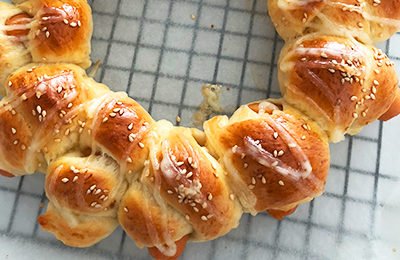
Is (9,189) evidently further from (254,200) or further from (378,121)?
(378,121)

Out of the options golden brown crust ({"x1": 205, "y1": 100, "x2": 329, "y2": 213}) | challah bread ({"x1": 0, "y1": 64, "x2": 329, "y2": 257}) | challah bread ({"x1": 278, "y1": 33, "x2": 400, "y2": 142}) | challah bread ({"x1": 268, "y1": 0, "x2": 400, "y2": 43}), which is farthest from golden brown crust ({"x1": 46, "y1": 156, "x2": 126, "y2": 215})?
challah bread ({"x1": 268, "y1": 0, "x2": 400, "y2": 43})

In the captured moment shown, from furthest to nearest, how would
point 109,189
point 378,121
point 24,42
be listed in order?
point 378,121
point 24,42
point 109,189

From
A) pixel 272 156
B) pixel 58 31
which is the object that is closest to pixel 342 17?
pixel 272 156

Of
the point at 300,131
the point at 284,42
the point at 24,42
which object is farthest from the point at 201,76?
the point at 24,42

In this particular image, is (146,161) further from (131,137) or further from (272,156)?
(272,156)

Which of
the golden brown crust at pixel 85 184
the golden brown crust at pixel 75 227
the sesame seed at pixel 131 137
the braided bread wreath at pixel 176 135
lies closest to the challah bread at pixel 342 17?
the braided bread wreath at pixel 176 135

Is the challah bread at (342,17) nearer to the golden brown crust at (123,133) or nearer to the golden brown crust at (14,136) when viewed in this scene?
the golden brown crust at (123,133)
